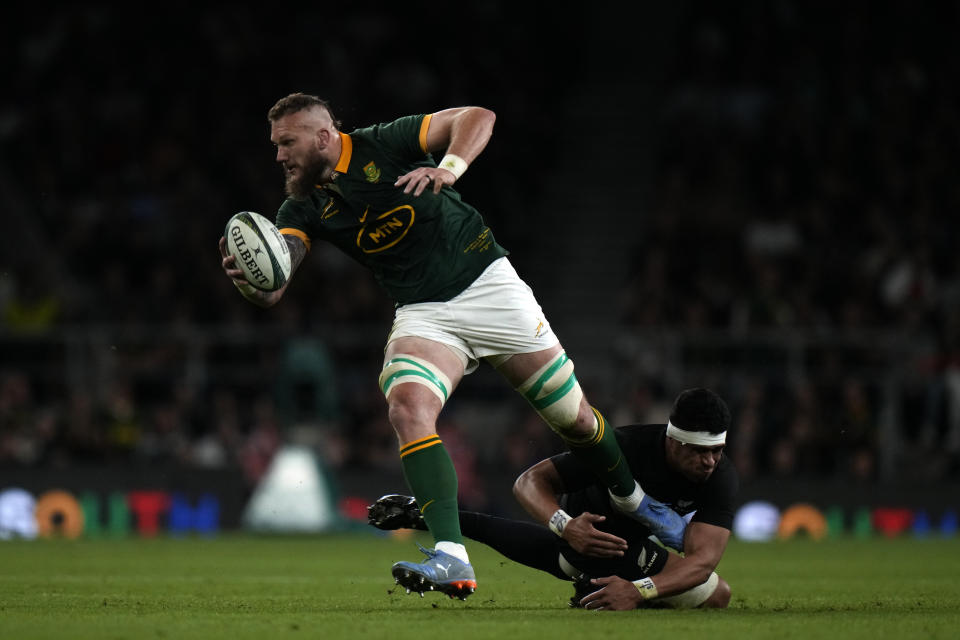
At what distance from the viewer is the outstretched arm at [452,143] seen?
6.88 metres

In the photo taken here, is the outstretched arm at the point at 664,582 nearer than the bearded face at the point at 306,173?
Yes

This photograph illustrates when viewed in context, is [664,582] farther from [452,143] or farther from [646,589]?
[452,143]

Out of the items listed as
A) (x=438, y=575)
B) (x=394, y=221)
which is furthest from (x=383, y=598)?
(x=394, y=221)

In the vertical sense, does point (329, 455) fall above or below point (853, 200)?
below

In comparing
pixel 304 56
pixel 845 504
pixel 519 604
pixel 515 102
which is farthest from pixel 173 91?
pixel 519 604

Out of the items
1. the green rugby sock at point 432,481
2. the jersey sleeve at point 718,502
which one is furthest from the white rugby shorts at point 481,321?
the jersey sleeve at point 718,502

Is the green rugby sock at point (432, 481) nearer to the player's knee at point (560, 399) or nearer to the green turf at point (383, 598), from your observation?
the green turf at point (383, 598)

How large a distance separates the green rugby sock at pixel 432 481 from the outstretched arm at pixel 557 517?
657 mm

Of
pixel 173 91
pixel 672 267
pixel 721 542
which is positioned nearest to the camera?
pixel 721 542

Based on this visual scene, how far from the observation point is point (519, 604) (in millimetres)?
7758

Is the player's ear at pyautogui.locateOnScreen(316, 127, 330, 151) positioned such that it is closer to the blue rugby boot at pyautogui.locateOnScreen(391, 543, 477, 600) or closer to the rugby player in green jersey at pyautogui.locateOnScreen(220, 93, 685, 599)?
the rugby player in green jersey at pyautogui.locateOnScreen(220, 93, 685, 599)

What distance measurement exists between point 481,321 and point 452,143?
2.72 ft

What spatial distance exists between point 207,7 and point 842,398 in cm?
1066

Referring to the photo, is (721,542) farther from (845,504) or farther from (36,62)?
(36,62)
